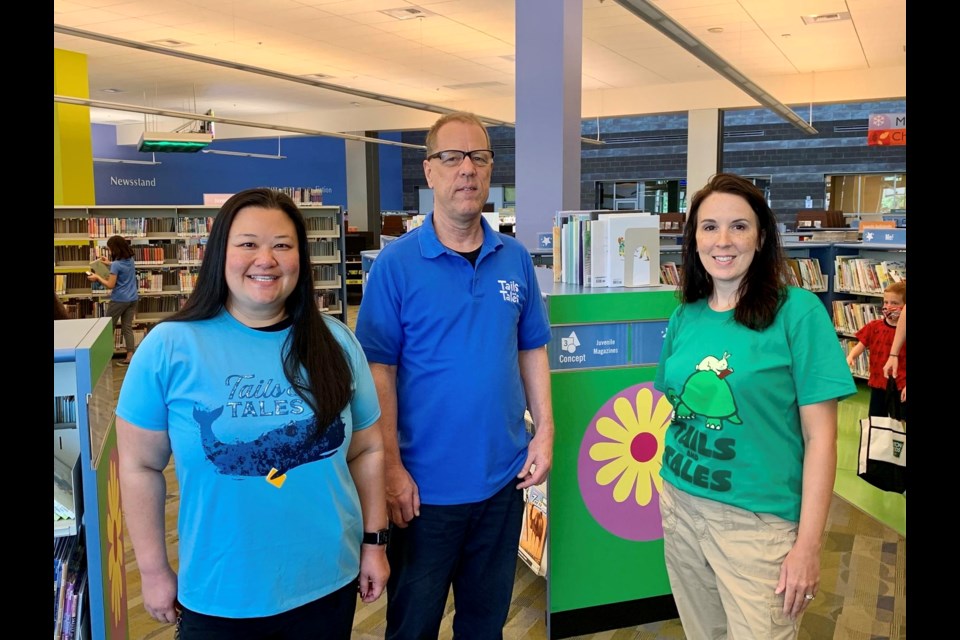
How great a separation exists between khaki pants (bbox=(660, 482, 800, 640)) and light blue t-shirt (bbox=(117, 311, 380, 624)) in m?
0.87

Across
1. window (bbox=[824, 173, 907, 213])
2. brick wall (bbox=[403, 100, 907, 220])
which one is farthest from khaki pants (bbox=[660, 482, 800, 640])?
window (bbox=[824, 173, 907, 213])

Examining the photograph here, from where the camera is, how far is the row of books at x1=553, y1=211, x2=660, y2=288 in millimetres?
3270

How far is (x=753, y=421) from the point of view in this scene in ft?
5.57

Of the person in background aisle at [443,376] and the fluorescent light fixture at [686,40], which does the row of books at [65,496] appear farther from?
the fluorescent light fixture at [686,40]

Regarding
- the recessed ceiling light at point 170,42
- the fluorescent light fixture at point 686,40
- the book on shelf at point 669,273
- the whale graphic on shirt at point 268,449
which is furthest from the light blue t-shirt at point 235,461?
the recessed ceiling light at point 170,42

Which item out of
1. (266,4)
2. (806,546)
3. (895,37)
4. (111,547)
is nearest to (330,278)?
(266,4)

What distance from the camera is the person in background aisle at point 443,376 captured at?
6.67 ft

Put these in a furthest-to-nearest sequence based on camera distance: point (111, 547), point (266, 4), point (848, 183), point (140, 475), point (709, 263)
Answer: point (848, 183) → point (266, 4) → point (111, 547) → point (709, 263) → point (140, 475)

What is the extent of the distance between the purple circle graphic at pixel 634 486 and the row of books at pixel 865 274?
213 inches

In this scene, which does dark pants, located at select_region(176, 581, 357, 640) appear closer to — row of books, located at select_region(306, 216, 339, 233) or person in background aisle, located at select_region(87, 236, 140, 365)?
person in background aisle, located at select_region(87, 236, 140, 365)
